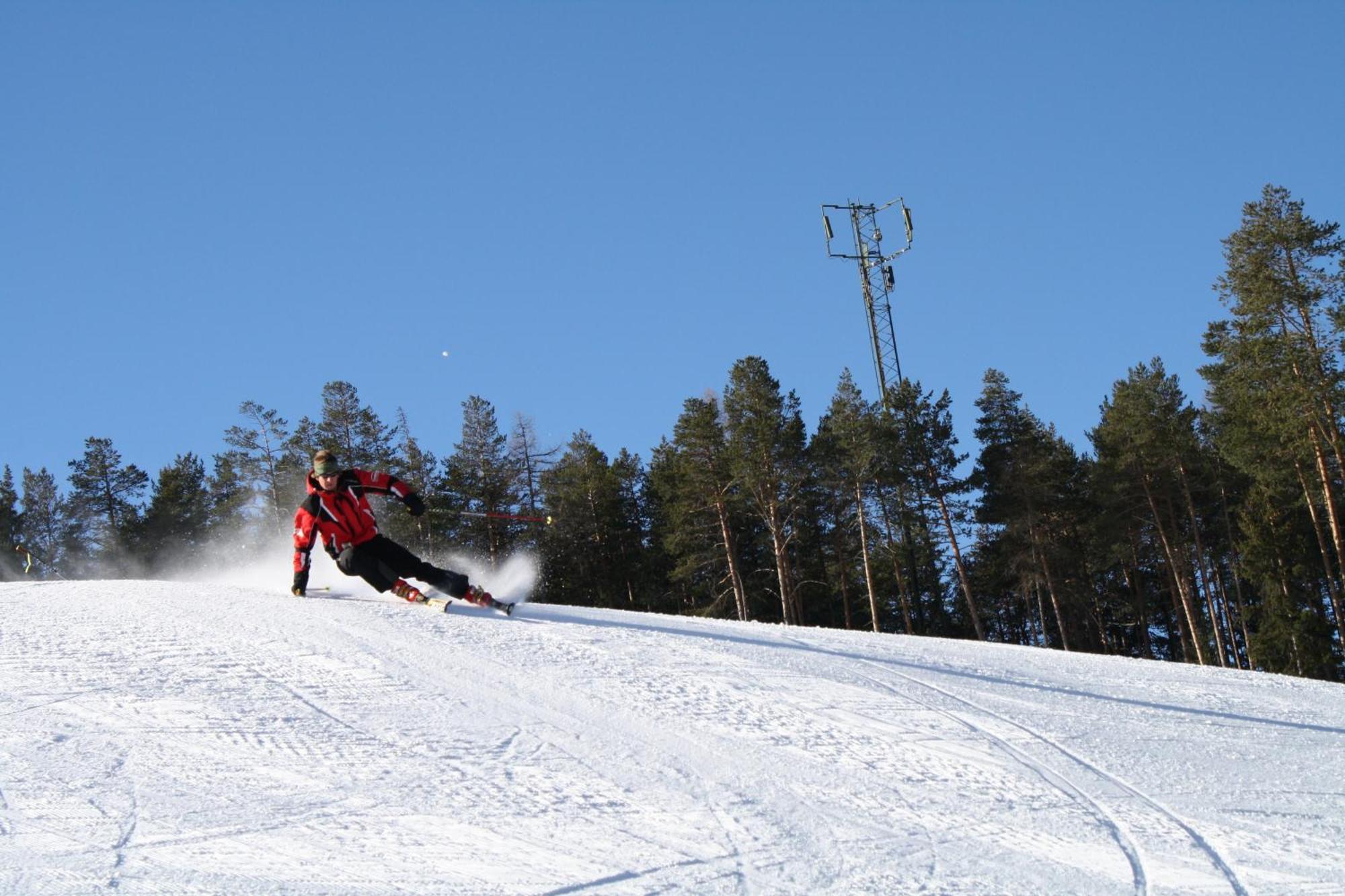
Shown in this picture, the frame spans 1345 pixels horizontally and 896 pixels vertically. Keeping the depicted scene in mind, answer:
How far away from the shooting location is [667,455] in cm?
4341

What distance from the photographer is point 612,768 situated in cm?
764

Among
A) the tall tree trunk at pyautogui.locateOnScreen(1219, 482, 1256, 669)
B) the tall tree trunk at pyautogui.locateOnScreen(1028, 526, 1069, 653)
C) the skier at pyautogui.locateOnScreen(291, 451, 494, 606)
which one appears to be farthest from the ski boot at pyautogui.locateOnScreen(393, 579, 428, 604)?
the tall tree trunk at pyautogui.locateOnScreen(1219, 482, 1256, 669)

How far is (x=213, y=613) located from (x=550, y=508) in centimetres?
2857

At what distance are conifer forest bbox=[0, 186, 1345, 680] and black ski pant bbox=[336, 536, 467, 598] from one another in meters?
20.5

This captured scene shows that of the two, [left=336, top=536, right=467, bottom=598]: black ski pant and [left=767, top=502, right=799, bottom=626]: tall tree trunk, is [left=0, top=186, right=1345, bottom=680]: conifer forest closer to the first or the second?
[left=767, top=502, right=799, bottom=626]: tall tree trunk

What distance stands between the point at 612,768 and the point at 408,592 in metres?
6.92

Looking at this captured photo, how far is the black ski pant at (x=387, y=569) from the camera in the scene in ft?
45.9

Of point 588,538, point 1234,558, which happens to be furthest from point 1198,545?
point 588,538

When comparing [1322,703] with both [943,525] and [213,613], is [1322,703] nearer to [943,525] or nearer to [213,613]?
[213,613]

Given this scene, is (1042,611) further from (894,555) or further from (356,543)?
(356,543)

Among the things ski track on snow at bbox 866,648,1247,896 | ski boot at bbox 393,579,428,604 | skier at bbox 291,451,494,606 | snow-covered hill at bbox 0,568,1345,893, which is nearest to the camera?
snow-covered hill at bbox 0,568,1345,893

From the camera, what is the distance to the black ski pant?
13992 mm

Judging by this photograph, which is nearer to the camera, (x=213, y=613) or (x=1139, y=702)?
(x=1139, y=702)

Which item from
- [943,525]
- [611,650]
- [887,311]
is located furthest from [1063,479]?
[611,650]
